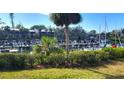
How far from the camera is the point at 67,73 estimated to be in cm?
662

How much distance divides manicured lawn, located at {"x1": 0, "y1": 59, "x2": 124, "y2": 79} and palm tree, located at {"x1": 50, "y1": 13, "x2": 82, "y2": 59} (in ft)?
1.38

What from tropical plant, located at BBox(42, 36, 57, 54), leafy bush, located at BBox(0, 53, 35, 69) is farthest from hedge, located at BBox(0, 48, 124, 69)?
tropical plant, located at BBox(42, 36, 57, 54)

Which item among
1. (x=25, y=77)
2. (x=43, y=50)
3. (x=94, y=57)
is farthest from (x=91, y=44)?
(x=25, y=77)

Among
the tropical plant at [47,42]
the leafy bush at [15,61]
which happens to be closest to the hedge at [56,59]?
the leafy bush at [15,61]

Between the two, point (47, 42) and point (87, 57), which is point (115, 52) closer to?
point (87, 57)

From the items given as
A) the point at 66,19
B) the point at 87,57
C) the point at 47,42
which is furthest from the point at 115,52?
the point at 47,42

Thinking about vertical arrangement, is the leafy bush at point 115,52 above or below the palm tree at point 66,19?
below

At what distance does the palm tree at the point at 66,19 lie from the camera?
6.54 metres

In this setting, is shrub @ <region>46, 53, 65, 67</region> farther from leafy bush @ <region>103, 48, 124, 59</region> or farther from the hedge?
leafy bush @ <region>103, 48, 124, 59</region>

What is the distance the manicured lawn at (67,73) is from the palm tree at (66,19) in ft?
1.38

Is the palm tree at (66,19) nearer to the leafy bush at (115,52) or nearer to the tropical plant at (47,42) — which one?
the tropical plant at (47,42)

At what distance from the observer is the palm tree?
6539 millimetres

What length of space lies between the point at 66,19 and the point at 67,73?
0.89 metres
